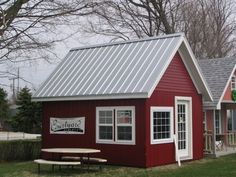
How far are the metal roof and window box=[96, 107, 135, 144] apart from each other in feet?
2.33

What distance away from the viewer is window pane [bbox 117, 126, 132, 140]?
60.2 ft

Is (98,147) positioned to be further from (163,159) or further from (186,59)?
(186,59)

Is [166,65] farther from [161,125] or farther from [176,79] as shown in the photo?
[161,125]

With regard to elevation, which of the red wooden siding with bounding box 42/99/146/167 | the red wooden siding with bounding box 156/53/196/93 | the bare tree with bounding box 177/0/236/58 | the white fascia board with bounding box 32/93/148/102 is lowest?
the red wooden siding with bounding box 42/99/146/167

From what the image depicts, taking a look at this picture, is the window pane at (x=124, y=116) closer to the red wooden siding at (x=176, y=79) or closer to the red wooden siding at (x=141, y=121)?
the red wooden siding at (x=141, y=121)

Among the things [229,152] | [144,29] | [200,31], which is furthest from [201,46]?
[229,152]

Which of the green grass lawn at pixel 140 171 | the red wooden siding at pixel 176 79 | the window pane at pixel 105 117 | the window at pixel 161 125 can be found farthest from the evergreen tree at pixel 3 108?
the window at pixel 161 125

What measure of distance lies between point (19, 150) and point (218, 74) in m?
11.8

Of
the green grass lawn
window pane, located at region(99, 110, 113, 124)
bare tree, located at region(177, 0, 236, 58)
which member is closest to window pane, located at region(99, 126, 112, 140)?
window pane, located at region(99, 110, 113, 124)

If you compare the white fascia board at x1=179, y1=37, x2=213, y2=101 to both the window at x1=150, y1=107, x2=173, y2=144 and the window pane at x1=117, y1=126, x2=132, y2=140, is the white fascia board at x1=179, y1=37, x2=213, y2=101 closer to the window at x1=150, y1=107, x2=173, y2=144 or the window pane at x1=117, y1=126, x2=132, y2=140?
the window at x1=150, y1=107, x2=173, y2=144

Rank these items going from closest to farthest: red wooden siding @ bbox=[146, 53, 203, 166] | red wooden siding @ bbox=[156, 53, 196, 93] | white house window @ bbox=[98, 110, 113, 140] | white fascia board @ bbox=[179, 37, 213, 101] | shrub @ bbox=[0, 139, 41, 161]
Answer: red wooden siding @ bbox=[146, 53, 203, 166], white house window @ bbox=[98, 110, 113, 140], red wooden siding @ bbox=[156, 53, 196, 93], white fascia board @ bbox=[179, 37, 213, 101], shrub @ bbox=[0, 139, 41, 161]

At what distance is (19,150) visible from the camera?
2339 centimetres

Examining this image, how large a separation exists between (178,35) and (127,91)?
12.2 feet

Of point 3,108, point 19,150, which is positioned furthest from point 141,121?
point 3,108
